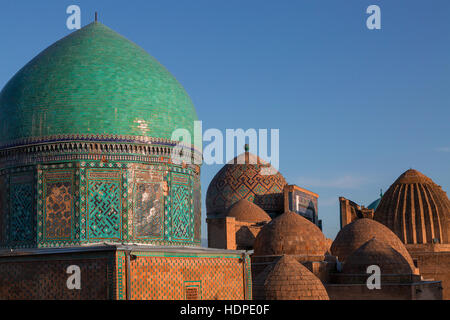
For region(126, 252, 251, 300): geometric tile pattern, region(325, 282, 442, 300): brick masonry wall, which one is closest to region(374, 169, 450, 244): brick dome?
region(325, 282, 442, 300): brick masonry wall

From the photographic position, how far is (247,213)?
2472cm

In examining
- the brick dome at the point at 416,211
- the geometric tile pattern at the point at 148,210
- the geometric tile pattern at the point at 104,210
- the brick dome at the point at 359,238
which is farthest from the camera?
the brick dome at the point at 416,211

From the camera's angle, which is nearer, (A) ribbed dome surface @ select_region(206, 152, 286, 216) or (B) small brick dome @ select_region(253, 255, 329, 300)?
(B) small brick dome @ select_region(253, 255, 329, 300)

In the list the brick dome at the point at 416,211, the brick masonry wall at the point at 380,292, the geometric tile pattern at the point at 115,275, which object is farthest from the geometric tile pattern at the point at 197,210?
the brick dome at the point at 416,211

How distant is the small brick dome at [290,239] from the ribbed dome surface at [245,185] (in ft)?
25.3

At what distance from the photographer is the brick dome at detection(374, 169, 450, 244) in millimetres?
27172

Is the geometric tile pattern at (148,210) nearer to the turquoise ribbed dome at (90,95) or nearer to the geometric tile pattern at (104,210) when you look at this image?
the geometric tile pattern at (104,210)

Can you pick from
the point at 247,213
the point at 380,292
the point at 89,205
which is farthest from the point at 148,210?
the point at 247,213

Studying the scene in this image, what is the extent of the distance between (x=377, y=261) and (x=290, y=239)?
2558 millimetres

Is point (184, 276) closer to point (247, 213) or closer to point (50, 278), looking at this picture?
point (50, 278)

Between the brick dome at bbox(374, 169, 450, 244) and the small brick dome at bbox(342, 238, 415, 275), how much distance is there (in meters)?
8.68

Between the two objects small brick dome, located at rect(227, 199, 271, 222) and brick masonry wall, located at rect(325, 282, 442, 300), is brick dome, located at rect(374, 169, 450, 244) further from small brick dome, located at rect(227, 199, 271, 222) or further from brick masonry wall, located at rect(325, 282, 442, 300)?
brick masonry wall, located at rect(325, 282, 442, 300)

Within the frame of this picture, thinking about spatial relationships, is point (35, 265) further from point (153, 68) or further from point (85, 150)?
point (153, 68)

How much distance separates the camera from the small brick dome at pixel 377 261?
725 inches
